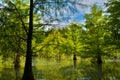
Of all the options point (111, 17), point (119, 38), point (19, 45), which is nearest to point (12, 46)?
point (19, 45)

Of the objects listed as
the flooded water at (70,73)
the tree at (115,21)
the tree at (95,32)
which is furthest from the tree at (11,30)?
the tree at (95,32)

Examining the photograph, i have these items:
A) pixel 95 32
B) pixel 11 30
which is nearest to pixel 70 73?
pixel 11 30

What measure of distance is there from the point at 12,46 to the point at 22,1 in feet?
54.0

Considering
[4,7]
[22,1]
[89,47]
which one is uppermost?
[22,1]

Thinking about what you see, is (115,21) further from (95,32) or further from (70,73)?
(95,32)

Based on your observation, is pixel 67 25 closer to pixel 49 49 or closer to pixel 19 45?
pixel 19 45

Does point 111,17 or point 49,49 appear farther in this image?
point 111,17

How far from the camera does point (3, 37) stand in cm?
2128

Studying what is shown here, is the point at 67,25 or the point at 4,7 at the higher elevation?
the point at 4,7

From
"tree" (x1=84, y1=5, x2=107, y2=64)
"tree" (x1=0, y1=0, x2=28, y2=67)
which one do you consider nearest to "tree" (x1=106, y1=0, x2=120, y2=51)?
"tree" (x1=84, y1=5, x2=107, y2=64)

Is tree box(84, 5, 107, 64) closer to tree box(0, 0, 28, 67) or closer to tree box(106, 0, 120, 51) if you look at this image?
tree box(106, 0, 120, 51)

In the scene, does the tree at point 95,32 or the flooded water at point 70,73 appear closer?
the flooded water at point 70,73

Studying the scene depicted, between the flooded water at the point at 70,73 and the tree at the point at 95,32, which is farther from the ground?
the tree at the point at 95,32

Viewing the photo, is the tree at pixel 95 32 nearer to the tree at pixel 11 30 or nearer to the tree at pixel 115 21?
the tree at pixel 115 21
